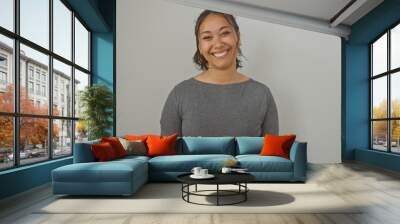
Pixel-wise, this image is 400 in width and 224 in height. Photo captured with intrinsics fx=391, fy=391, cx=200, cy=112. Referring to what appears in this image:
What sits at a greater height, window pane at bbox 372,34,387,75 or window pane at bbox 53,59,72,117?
window pane at bbox 372,34,387,75

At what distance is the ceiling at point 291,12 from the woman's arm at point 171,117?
208cm

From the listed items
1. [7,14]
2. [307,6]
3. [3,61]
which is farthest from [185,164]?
[307,6]

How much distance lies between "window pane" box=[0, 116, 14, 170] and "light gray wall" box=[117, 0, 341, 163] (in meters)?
3.34

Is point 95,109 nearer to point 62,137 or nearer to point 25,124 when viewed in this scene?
point 62,137

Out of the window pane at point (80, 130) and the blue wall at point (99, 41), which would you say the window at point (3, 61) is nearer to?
the blue wall at point (99, 41)

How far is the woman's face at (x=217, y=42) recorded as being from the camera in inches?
328

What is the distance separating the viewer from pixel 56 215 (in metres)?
4.03

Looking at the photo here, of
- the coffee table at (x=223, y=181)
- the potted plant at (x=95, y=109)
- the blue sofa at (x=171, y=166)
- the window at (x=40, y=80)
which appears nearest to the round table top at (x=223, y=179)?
the coffee table at (x=223, y=181)

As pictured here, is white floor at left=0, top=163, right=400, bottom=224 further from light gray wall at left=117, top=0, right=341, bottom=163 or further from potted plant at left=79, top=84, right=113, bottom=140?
light gray wall at left=117, top=0, right=341, bottom=163

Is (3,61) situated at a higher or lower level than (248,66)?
lower

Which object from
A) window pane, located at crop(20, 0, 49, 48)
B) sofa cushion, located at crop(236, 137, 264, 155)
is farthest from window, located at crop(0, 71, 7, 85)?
sofa cushion, located at crop(236, 137, 264, 155)

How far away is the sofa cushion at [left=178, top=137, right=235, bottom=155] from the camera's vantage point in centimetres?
692

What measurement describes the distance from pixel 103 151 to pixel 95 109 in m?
2.25

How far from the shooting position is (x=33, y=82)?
5.77 m
